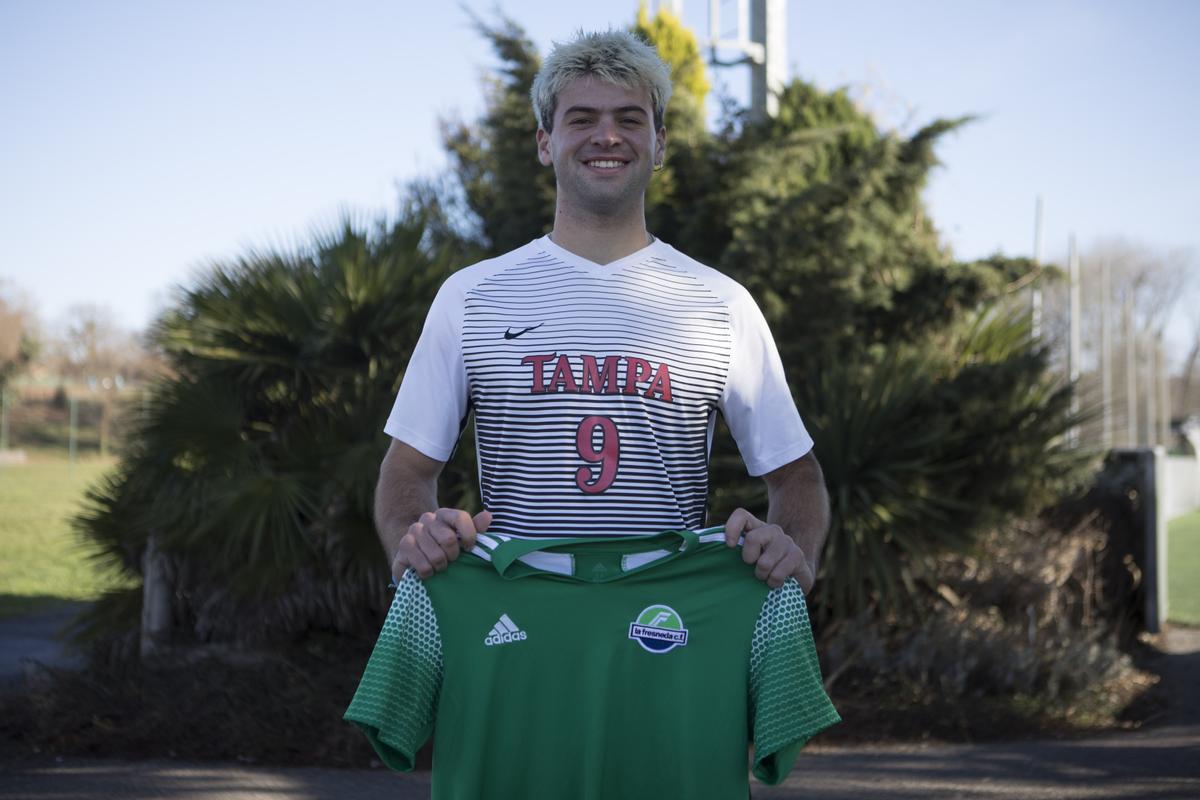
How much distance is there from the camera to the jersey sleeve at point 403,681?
229 cm

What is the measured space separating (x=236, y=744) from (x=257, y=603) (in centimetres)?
140

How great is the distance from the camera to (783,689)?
2.34 metres

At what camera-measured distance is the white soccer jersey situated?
2.49 m

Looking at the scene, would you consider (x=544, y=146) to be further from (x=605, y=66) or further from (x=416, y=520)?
(x=416, y=520)

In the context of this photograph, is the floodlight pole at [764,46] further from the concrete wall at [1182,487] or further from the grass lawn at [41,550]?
the concrete wall at [1182,487]

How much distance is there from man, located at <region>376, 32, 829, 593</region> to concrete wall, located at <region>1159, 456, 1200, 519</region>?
1051 inches

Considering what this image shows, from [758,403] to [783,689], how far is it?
0.68 metres

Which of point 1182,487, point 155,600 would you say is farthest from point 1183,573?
point 1182,487

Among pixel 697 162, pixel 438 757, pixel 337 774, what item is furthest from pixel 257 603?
pixel 438 757

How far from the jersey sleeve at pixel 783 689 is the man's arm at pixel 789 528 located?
0.06m

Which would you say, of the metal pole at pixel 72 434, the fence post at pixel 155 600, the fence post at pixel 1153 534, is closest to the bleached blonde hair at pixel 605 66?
the fence post at pixel 155 600

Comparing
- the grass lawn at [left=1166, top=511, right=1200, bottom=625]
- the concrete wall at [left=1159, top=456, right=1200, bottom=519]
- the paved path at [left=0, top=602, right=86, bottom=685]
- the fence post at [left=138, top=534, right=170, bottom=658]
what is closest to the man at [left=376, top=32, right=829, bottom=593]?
the fence post at [left=138, top=534, right=170, bottom=658]

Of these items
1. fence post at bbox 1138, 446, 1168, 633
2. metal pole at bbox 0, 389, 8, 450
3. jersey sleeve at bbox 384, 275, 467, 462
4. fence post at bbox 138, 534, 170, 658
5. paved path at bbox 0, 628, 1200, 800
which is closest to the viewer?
jersey sleeve at bbox 384, 275, 467, 462

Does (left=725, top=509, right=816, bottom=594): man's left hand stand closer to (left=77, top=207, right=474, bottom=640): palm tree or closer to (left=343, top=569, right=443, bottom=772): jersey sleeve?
(left=343, top=569, right=443, bottom=772): jersey sleeve
